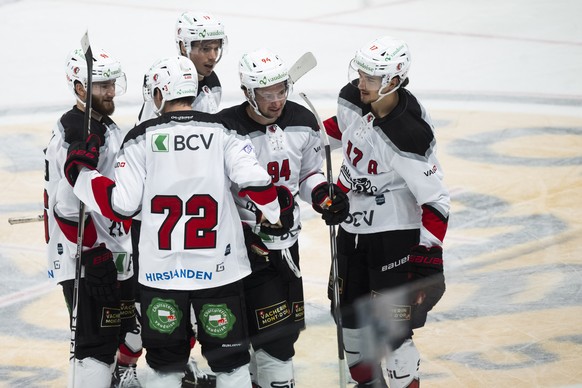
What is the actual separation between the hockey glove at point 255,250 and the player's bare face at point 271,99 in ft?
1.47

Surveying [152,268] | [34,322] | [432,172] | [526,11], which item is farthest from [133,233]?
[526,11]

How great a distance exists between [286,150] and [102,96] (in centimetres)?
76

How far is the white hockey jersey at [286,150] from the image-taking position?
3.96 meters

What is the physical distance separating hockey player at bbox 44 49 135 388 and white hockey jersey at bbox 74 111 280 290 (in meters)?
0.34

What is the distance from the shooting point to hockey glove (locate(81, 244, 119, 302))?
13.2 feet

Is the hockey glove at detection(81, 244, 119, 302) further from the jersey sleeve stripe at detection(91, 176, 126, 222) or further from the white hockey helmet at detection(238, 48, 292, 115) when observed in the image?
the white hockey helmet at detection(238, 48, 292, 115)

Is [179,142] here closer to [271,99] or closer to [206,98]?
[271,99]

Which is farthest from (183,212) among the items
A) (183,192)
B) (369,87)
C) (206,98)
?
(206,98)

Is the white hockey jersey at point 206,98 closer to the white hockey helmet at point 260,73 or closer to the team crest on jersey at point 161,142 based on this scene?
the white hockey helmet at point 260,73

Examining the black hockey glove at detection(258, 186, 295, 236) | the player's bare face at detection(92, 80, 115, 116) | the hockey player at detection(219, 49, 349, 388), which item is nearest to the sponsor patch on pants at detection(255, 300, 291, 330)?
the hockey player at detection(219, 49, 349, 388)

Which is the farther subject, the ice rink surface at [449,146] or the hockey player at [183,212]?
the ice rink surface at [449,146]

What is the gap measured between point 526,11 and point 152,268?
25.1 feet

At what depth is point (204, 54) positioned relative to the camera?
469 centimetres

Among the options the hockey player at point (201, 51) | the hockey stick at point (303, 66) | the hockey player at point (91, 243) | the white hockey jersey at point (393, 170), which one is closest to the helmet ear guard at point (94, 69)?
the hockey player at point (91, 243)
